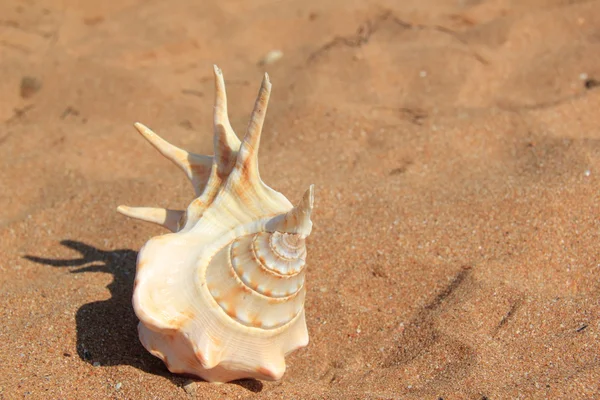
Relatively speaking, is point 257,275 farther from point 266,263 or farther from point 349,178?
point 349,178

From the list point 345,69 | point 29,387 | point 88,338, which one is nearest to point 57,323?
point 88,338

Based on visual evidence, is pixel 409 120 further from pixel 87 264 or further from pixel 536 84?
pixel 87 264

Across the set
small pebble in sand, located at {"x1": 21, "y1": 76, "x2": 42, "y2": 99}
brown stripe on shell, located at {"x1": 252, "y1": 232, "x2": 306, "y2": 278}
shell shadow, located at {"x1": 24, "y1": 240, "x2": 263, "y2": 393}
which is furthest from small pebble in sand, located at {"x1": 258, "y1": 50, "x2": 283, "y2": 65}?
brown stripe on shell, located at {"x1": 252, "y1": 232, "x2": 306, "y2": 278}

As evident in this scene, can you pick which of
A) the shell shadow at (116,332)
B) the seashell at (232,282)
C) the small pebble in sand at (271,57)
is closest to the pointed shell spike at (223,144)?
the seashell at (232,282)

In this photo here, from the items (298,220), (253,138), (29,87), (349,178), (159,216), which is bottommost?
(29,87)

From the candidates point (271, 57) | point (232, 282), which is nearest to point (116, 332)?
point (232, 282)

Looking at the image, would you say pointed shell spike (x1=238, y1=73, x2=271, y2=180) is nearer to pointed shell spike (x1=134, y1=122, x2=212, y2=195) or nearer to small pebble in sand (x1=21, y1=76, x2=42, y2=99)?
pointed shell spike (x1=134, y1=122, x2=212, y2=195)
